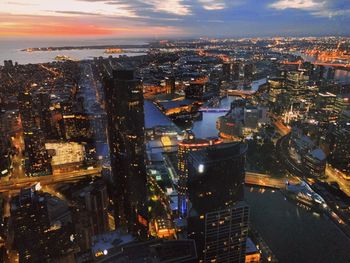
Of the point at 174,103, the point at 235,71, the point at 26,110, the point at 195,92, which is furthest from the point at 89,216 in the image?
the point at 235,71

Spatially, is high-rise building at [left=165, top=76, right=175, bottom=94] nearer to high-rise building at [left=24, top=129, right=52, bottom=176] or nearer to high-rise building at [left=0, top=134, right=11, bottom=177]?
high-rise building at [left=24, top=129, right=52, bottom=176]

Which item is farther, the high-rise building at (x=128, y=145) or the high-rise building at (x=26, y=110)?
the high-rise building at (x=26, y=110)

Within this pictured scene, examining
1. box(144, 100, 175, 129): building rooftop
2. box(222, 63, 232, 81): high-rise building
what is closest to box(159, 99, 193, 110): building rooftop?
box(144, 100, 175, 129): building rooftop

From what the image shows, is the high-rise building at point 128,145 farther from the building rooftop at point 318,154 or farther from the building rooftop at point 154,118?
the building rooftop at point 318,154

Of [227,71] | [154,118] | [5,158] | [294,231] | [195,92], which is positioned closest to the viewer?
[294,231]

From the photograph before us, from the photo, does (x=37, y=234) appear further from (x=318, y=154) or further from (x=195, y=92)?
(x=195, y=92)

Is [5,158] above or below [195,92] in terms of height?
below

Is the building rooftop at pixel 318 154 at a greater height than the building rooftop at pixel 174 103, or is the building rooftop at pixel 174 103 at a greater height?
the building rooftop at pixel 318 154

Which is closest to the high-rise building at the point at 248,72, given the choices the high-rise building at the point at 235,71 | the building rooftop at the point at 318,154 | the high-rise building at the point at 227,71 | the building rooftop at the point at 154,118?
the high-rise building at the point at 235,71
